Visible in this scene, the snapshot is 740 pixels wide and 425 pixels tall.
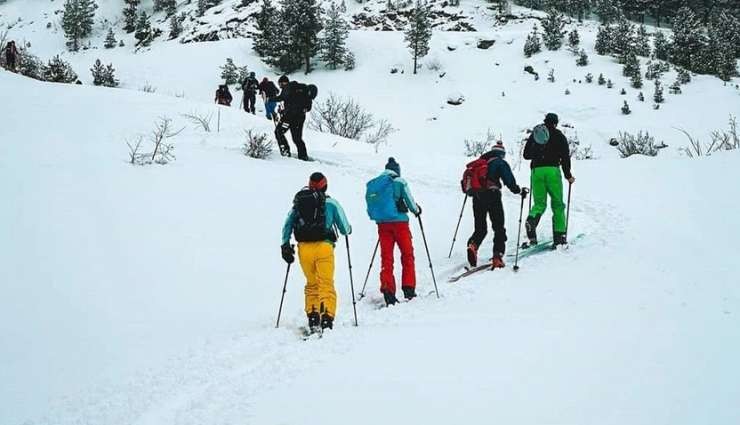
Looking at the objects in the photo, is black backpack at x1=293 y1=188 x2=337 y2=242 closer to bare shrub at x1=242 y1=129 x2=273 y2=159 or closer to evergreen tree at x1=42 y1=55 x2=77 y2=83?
bare shrub at x1=242 y1=129 x2=273 y2=159

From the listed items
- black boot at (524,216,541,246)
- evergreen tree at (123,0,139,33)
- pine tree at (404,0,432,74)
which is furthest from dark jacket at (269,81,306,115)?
evergreen tree at (123,0,139,33)

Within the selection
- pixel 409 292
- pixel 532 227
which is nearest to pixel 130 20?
pixel 532 227

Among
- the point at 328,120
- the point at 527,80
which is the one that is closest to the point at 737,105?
the point at 527,80

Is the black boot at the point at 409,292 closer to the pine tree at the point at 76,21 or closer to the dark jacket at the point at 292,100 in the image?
the dark jacket at the point at 292,100

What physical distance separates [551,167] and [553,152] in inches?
8.2

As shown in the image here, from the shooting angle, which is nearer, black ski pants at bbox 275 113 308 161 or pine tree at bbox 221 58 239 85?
black ski pants at bbox 275 113 308 161

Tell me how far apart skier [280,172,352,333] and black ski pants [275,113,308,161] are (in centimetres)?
572

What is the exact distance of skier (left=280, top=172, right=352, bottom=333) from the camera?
15.2ft

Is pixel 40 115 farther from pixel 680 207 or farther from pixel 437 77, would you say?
pixel 437 77

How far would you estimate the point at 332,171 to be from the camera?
1046cm

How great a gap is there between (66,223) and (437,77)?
30481 millimetres

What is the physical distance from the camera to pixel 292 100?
10078 millimetres

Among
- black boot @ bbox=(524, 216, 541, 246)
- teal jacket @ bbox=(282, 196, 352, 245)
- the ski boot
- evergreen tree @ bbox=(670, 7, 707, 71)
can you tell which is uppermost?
evergreen tree @ bbox=(670, 7, 707, 71)

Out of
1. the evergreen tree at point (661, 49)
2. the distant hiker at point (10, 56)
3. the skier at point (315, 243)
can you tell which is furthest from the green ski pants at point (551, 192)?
the evergreen tree at point (661, 49)
